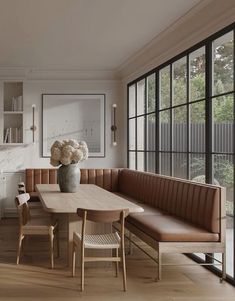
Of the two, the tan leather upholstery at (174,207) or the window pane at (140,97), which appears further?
the window pane at (140,97)

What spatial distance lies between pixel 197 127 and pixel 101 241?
1712 mm

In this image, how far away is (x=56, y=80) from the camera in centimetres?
820

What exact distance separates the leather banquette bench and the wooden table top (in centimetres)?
32

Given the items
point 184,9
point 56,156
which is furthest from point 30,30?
point 184,9

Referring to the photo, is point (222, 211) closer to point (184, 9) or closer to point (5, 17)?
point (184, 9)

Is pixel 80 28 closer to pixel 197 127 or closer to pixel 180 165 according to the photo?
pixel 197 127

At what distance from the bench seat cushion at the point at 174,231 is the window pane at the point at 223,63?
135 cm

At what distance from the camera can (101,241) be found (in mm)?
4125

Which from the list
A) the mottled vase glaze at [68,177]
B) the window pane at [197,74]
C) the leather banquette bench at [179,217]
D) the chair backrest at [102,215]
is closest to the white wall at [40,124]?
the leather banquette bench at [179,217]

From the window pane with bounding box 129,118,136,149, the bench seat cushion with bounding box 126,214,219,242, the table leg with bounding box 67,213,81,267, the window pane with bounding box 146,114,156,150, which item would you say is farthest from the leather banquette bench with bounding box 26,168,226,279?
the window pane with bounding box 129,118,136,149

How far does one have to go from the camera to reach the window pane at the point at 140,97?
23.9 ft

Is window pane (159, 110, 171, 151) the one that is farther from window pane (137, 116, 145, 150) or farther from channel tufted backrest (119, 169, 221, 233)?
window pane (137, 116, 145, 150)

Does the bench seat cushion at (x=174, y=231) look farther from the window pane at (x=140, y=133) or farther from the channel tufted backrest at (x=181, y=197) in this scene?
the window pane at (x=140, y=133)

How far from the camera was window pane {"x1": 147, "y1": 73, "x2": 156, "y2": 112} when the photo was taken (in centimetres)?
665
